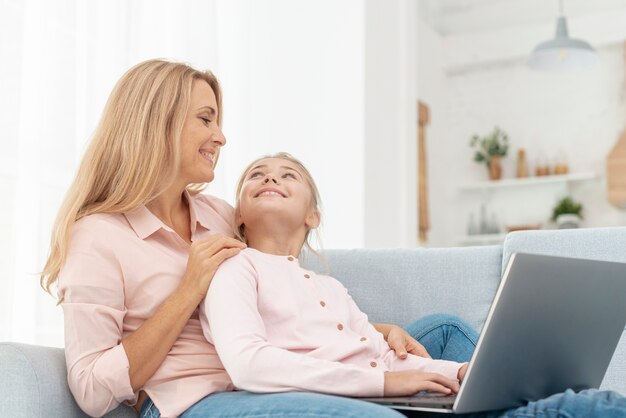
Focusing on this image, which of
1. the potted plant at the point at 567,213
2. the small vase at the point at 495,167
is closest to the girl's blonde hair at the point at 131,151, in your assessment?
the potted plant at the point at 567,213

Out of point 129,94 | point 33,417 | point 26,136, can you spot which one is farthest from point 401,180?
point 33,417

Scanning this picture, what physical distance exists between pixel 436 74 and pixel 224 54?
3332 millimetres

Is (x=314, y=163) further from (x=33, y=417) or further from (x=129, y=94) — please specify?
(x=33, y=417)

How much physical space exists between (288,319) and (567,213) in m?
4.77

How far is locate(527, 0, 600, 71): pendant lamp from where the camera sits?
479cm

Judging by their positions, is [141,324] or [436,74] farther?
[436,74]

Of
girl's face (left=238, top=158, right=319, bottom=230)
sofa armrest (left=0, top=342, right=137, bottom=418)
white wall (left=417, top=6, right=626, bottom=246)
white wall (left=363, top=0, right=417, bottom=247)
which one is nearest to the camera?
sofa armrest (left=0, top=342, right=137, bottom=418)

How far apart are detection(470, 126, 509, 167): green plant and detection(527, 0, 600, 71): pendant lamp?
1374 millimetres

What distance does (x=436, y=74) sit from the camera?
6.59 m

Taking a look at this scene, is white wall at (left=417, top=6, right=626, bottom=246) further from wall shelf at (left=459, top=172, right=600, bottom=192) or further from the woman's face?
the woman's face

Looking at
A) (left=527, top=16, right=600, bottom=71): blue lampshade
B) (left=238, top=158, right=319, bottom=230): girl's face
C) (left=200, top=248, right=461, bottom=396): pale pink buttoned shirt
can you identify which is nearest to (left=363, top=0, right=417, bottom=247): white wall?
(left=527, top=16, right=600, bottom=71): blue lampshade

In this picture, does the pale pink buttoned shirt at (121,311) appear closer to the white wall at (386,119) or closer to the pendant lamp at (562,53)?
the white wall at (386,119)

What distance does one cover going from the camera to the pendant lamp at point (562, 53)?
479cm

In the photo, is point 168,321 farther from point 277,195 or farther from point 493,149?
point 493,149
